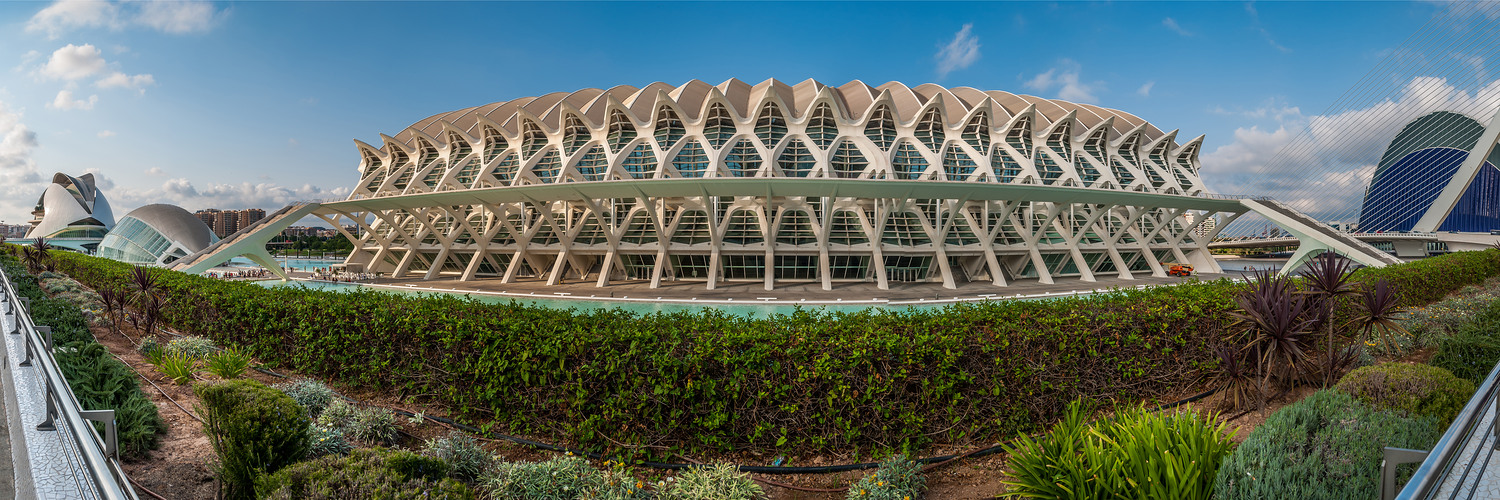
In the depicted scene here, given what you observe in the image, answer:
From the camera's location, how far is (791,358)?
598cm

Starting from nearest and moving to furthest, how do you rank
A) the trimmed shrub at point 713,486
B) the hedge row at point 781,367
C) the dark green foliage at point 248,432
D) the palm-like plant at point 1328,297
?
the dark green foliage at point 248,432 < the trimmed shrub at point 713,486 < the hedge row at point 781,367 < the palm-like plant at point 1328,297

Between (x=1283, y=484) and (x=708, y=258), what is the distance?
31.9m

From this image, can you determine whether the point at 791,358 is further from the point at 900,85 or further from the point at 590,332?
the point at 900,85

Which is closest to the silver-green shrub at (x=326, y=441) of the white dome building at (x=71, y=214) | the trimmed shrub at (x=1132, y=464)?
the trimmed shrub at (x=1132, y=464)

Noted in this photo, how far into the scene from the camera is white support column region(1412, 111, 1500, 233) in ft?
148

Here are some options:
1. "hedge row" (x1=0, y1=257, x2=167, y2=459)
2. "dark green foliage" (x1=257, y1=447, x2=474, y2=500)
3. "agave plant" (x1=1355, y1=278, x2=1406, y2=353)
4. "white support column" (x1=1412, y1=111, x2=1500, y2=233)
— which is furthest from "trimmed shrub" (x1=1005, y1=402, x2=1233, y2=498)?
"white support column" (x1=1412, y1=111, x2=1500, y2=233)

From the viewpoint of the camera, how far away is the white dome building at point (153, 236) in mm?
46562

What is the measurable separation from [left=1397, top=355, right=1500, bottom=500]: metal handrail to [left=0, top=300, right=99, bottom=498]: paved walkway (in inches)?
246

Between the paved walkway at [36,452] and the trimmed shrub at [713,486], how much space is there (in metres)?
3.64

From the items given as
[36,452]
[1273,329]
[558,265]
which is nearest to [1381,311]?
[1273,329]

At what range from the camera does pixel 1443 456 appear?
245cm

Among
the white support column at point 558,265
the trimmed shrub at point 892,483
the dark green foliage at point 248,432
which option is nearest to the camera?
the dark green foliage at point 248,432

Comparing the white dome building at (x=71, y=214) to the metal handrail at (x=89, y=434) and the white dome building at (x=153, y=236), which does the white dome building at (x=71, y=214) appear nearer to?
the white dome building at (x=153, y=236)

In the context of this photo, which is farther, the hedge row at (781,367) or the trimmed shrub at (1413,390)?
the hedge row at (781,367)
